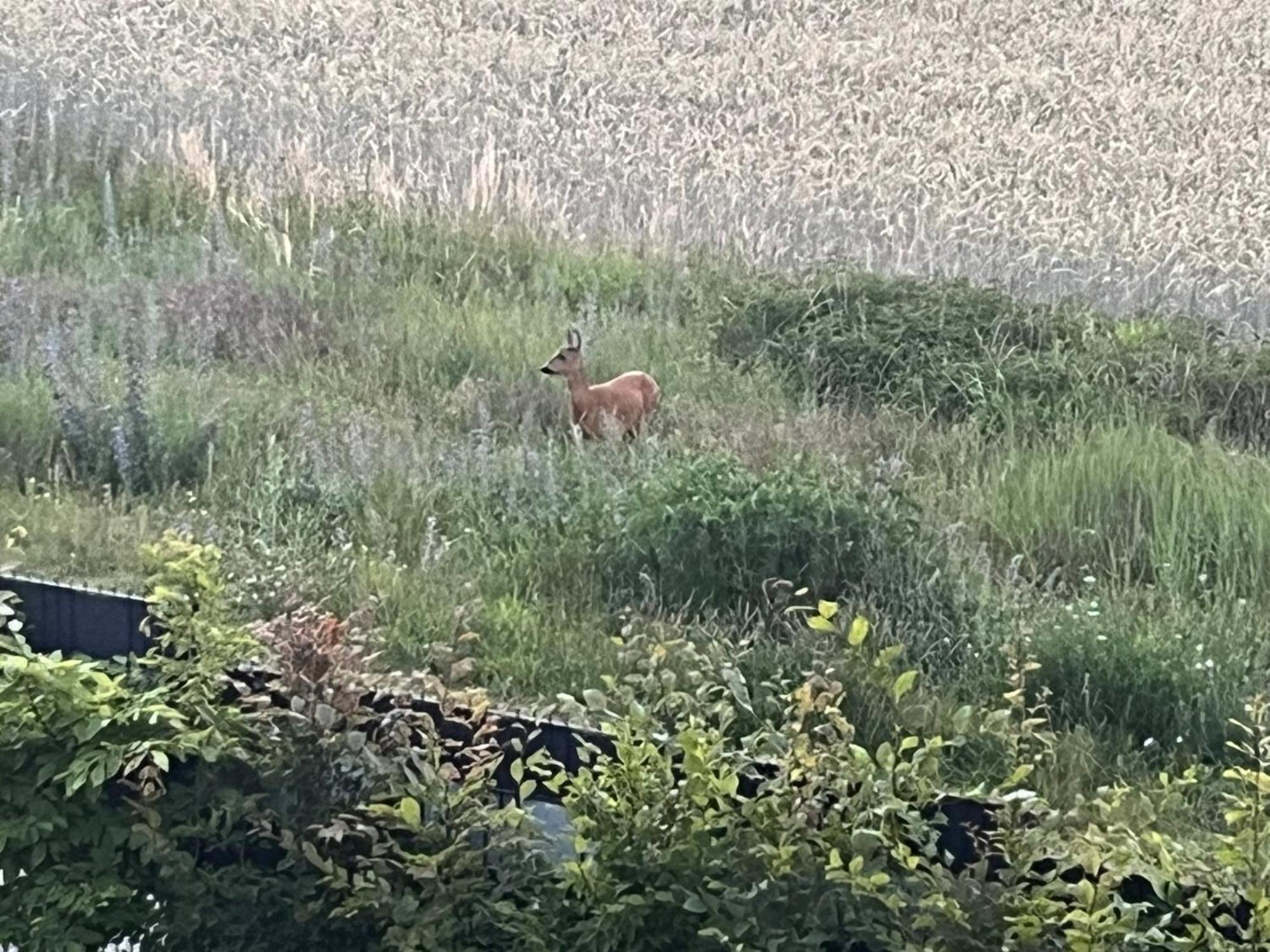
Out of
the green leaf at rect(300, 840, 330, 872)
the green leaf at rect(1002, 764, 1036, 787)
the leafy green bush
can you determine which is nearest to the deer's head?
the leafy green bush

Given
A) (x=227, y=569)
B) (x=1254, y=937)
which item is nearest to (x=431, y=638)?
(x=227, y=569)

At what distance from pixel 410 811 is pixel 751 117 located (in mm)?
5628

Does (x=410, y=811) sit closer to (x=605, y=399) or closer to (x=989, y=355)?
(x=605, y=399)

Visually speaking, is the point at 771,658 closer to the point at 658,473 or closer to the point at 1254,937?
the point at 658,473

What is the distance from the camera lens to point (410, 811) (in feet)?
12.5

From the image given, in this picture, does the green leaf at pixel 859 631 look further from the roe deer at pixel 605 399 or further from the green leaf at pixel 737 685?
the roe deer at pixel 605 399

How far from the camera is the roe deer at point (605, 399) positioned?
6613mm

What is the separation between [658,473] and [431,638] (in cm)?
97

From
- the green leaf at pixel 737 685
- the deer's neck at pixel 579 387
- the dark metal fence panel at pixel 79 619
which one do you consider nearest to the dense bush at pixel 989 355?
the deer's neck at pixel 579 387

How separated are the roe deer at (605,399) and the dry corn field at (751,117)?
3.61ft

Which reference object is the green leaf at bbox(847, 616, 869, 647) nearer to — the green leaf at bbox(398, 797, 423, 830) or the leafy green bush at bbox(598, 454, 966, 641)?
the green leaf at bbox(398, 797, 423, 830)

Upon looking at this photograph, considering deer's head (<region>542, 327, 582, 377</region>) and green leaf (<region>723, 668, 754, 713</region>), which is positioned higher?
green leaf (<region>723, 668, 754, 713</region>)

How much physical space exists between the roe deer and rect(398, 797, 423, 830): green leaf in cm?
289

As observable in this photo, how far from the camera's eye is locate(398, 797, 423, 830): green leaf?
3.80 m
